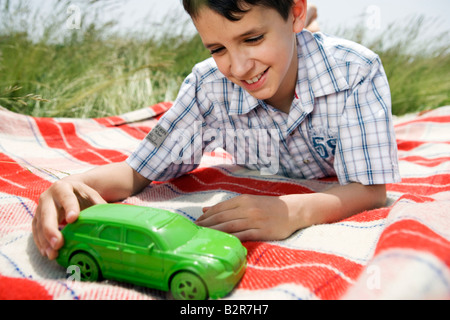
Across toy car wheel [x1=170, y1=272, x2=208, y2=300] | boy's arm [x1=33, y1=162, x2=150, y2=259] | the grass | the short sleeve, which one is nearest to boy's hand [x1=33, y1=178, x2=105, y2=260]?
boy's arm [x1=33, y1=162, x2=150, y2=259]

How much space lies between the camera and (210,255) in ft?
3.16

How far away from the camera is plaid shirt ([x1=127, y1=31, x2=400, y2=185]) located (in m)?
1.58

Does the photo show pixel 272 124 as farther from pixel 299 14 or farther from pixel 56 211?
pixel 56 211

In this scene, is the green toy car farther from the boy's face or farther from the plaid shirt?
the plaid shirt

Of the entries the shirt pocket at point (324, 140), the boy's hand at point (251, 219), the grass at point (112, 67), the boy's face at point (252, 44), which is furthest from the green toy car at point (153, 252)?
the grass at point (112, 67)

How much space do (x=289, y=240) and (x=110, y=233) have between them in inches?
22.6

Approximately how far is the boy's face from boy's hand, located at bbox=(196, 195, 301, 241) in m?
0.42

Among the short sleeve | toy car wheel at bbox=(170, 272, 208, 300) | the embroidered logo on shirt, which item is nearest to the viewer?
toy car wheel at bbox=(170, 272, 208, 300)

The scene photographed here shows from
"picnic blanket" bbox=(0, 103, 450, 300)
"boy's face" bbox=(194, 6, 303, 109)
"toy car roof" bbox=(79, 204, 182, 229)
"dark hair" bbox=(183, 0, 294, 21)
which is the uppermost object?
"dark hair" bbox=(183, 0, 294, 21)

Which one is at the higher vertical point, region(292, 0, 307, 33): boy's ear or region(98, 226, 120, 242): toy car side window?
region(292, 0, 307, 33): boy's ear

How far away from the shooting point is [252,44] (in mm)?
1387

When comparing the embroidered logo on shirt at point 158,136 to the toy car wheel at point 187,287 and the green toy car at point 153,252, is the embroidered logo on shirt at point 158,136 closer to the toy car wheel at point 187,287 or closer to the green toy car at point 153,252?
the green toy car at point 153,252
